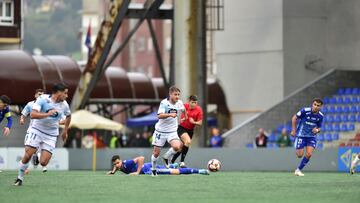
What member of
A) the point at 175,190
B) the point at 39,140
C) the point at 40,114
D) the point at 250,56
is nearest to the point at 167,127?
the point at 39,140

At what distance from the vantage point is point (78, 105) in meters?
53.2

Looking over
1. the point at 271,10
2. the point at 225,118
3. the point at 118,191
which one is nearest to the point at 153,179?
the point at 118,191

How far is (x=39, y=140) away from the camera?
22234 mm

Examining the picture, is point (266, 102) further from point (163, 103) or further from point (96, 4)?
point (96, 4)

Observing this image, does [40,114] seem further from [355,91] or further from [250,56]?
[250,56]

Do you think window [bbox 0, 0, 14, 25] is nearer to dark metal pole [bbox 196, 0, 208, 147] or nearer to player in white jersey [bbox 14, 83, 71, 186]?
dark metal pole [bbox 196, 0, 208, 147]

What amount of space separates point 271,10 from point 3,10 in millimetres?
26144

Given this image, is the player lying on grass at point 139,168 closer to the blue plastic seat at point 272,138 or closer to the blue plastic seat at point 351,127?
the blue plastic seat at point 351,127

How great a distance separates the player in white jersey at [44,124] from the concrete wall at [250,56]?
3100 cm

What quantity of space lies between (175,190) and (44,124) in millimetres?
3576

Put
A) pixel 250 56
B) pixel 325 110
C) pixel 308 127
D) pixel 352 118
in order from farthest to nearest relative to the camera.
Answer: pixel 250 56 → pixel 325 110 → pixel 352 118 → pixel 308 127

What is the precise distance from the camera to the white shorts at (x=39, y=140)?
72.6 ft

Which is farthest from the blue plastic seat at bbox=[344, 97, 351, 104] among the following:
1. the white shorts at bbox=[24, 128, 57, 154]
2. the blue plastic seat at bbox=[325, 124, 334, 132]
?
the white shorts at bbox=[24, 128, 57, 154]

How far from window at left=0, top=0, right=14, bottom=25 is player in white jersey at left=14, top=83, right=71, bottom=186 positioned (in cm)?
5054
